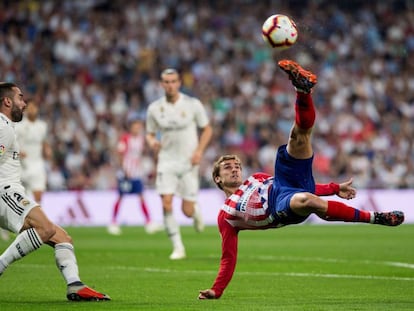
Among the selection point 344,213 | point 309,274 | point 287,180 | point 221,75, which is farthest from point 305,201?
point 221,75

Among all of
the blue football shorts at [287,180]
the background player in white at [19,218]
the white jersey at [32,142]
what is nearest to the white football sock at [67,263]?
the background player in white at [19,218]

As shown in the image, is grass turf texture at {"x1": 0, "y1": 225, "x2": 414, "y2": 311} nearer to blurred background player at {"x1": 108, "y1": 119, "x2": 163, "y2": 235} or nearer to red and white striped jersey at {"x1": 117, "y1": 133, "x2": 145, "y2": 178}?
blurred background player at {"x1": 108, "y1": 119, "x2": 163, "y2": 235}

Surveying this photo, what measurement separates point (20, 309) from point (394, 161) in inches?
793

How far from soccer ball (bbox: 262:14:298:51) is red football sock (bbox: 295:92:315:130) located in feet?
3.41

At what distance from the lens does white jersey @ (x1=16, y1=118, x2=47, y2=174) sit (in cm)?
1978

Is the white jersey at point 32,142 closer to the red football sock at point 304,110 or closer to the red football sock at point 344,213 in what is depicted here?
the red football sock at point 304,110

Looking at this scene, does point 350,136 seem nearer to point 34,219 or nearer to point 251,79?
point 251,79

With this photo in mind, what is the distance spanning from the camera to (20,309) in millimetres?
9336

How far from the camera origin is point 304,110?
30.5ft

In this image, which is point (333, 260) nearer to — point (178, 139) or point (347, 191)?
point (178, 139)

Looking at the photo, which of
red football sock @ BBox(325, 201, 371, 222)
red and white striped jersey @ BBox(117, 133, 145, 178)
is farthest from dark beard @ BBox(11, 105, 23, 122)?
red and white striped jersey @ BBox(117, 133, 145, 178)

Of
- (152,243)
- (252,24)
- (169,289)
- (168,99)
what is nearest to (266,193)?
(169,289)

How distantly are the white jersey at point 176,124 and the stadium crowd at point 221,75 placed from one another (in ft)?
32.5

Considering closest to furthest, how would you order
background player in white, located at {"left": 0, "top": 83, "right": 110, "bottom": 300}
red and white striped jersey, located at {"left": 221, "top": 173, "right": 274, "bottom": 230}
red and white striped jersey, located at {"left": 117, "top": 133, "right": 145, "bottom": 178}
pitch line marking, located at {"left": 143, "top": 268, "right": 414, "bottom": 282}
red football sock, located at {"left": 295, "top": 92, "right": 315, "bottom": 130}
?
red football sock, located at {"left": 295, "top": 92, "right": 315, "bottom": 130} < background player in white, located at {"left": 0, "top": 83, "right": 110, "bottom": 300} < red and white striped jersey, located at {"left": 221, "top": 173, "right": 274, "bottom": 230} < pitch line marking, located at {"left": 143, "top": 268, "right": 414, "bottom": 282} < red and white striped jersey, located at {"left": 117, "top": 133, "right": 145, "bottom": 178}
